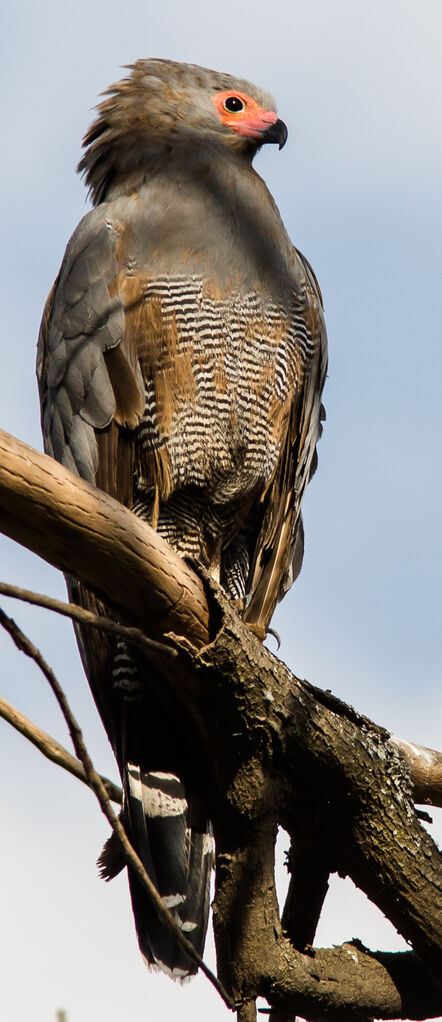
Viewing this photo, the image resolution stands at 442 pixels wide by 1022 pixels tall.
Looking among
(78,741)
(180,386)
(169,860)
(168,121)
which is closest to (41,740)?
(78,741)

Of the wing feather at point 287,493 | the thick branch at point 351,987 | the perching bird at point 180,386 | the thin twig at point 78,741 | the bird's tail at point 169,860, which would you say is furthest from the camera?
the wing feather at point 287,493

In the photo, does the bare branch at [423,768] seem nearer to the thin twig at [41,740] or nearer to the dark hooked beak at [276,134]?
the thin twig at [41,740]

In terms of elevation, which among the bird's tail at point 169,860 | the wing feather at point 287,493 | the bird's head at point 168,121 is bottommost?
the bird's tail at point 169,860

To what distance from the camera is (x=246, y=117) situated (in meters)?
5.57

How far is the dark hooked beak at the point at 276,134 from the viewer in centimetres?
553

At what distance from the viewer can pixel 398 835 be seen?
3.61 meters

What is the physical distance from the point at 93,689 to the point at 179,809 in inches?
25.5

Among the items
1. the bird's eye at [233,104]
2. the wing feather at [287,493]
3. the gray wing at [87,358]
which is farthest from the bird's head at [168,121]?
the wing feather at [287,493]

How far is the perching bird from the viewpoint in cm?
438

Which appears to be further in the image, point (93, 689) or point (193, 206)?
point (193, 206)

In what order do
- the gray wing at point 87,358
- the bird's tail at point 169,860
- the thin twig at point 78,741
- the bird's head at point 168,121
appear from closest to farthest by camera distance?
the thin twig at point 78,741 → the bird's tail at point 169,860 → the gray wing at point 87,358 → the bird's head at point 168,121

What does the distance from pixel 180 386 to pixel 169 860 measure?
1896mm

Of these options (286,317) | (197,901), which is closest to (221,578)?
(286,317)

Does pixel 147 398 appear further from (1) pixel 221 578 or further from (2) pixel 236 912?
(2) pixel 236 912
